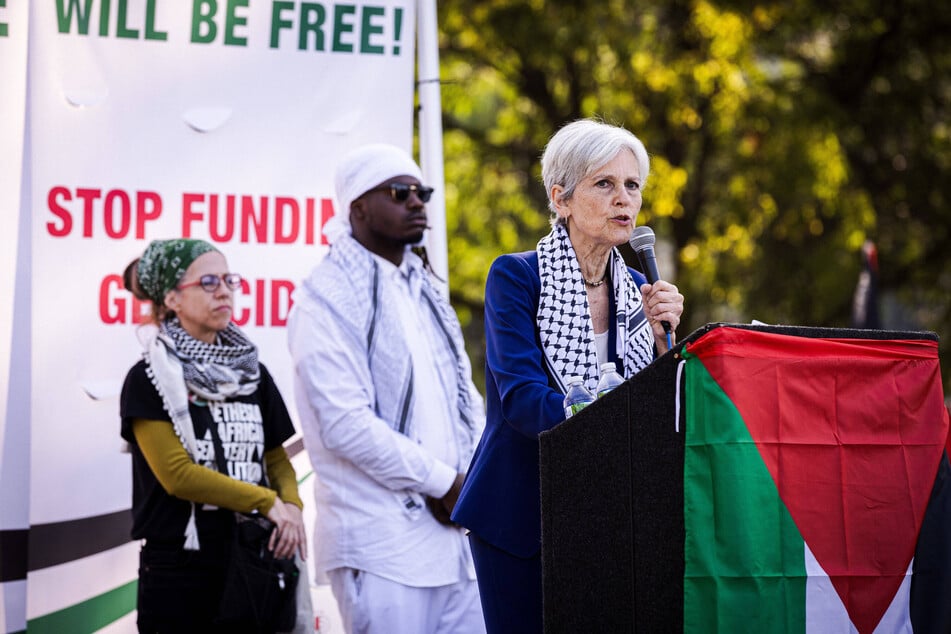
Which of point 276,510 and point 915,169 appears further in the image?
point 915,169

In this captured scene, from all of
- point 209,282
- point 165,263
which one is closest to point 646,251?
point 209,282

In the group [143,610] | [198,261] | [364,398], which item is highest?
[198,261]

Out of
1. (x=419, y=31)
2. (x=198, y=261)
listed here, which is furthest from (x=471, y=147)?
(x=198, y=261)

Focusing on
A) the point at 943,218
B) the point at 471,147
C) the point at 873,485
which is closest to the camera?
the point at 873,485

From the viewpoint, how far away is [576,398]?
3006 millimetres

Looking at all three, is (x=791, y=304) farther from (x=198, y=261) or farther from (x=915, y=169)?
(x=198, y=261)

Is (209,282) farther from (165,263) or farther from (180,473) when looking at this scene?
(180,473)

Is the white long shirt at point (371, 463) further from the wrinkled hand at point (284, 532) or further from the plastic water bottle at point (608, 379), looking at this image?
the plastic water bottle at point (608, 379)

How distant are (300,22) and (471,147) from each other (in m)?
9.04

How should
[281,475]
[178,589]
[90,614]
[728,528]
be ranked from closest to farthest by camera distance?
[728,528], [178,589], [281,475], [90,614]

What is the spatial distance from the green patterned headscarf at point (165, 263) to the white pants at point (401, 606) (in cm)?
126

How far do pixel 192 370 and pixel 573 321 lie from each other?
1790mm

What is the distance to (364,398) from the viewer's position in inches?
179

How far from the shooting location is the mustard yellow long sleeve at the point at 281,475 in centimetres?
477
